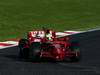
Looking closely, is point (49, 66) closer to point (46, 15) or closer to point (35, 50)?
point (35, 50)

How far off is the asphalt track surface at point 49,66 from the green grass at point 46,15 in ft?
24.6

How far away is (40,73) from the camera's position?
15.0 m

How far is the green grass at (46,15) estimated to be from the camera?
31812 mm

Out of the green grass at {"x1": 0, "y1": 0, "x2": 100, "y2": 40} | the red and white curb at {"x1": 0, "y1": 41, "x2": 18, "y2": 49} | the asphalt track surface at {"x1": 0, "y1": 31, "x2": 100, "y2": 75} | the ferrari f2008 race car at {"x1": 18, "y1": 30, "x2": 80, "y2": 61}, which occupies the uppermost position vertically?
the green grass at {"x1": 0, "y1": 0, "x2": 100, "y2": 40}

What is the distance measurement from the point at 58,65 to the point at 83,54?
11.0ft

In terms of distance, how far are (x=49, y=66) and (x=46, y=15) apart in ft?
68.3

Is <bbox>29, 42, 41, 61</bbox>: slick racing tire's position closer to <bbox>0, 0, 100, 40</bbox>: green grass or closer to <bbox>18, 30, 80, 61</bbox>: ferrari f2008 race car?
<bbox>18, 30, 80, 61</bbox>: ferrari f2008 race car

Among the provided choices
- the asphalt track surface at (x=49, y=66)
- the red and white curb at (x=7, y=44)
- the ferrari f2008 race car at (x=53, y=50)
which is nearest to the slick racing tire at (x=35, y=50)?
the ferrari f2008 race car at (x=53, y=50)

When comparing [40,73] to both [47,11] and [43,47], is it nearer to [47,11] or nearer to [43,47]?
[43,47]

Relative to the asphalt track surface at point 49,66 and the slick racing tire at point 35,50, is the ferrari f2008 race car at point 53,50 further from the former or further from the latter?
the asphalt track surface at point 49,66

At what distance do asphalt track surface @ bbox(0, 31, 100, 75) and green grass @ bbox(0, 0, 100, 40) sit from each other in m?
7.49

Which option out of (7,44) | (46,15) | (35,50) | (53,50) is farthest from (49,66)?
(46,15)

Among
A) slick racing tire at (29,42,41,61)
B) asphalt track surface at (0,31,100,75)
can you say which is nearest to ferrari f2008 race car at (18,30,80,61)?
slick racing tire at (29,42,41,61)

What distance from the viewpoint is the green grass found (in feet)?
104
